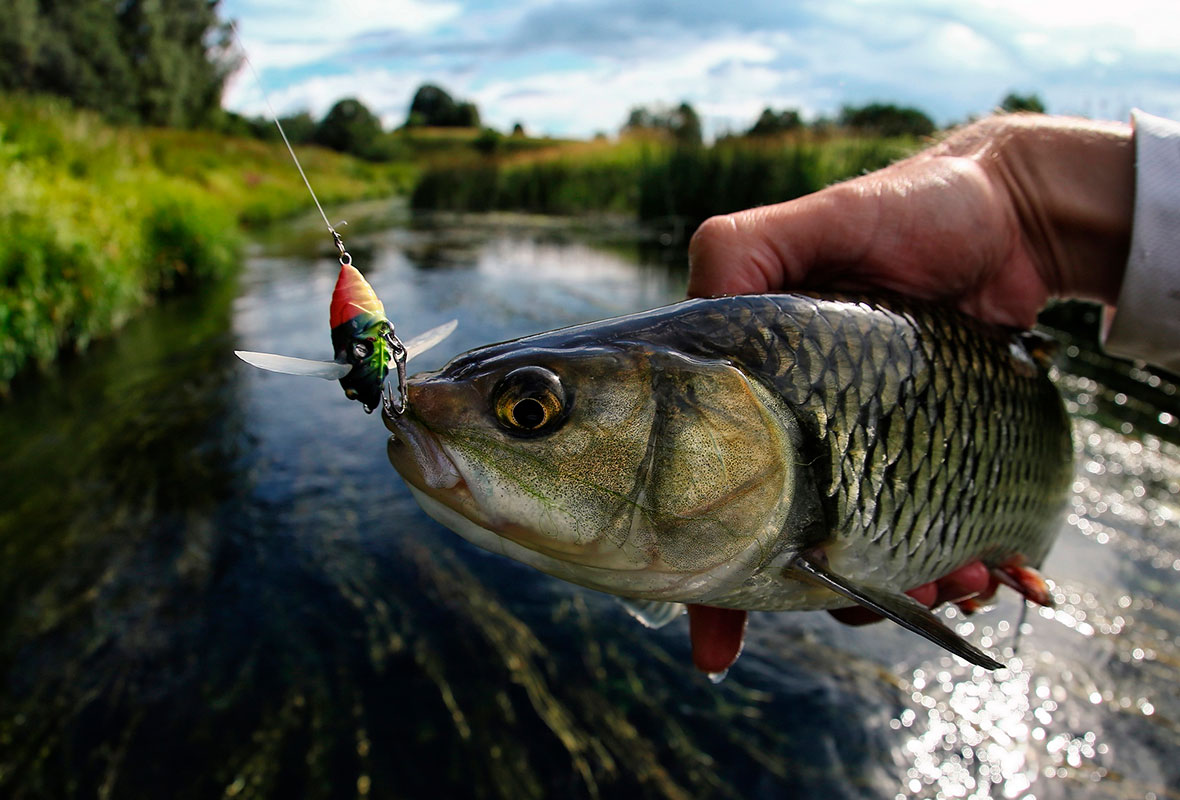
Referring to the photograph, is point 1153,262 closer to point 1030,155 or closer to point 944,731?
point 1030,155

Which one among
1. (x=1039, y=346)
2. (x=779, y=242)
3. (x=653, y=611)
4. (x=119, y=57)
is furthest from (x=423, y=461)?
(x=119, y=57)

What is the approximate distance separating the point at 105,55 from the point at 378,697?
58192 millimetres

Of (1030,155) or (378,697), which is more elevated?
(1030,155)

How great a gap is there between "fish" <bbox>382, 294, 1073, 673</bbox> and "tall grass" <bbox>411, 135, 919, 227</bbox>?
3836mm

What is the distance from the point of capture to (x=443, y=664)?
5.53 metres

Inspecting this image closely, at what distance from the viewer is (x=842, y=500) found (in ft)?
5.34

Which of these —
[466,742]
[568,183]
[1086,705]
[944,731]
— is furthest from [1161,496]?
[568,183]

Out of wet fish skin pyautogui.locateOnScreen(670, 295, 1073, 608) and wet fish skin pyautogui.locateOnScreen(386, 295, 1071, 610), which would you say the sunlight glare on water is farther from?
wet fish skin pyautogui.locateOnScreen(386, 295, 1071, 610)

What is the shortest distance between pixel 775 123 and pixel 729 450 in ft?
71.8

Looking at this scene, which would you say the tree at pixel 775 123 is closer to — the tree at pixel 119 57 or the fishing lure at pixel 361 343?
the fishing lure at pixel 361 343

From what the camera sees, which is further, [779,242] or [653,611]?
[779,242]

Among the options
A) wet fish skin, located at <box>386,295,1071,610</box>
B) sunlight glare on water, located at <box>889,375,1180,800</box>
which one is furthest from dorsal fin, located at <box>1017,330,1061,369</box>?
sunlight glare on water, located at <box>889,375,1180,800</box>

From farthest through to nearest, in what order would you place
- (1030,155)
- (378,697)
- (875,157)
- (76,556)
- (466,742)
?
(875,157) < (76,556) < (378,697) < (466,742) < (1030,155)

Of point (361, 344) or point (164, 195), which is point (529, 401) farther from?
point (164, 195)
